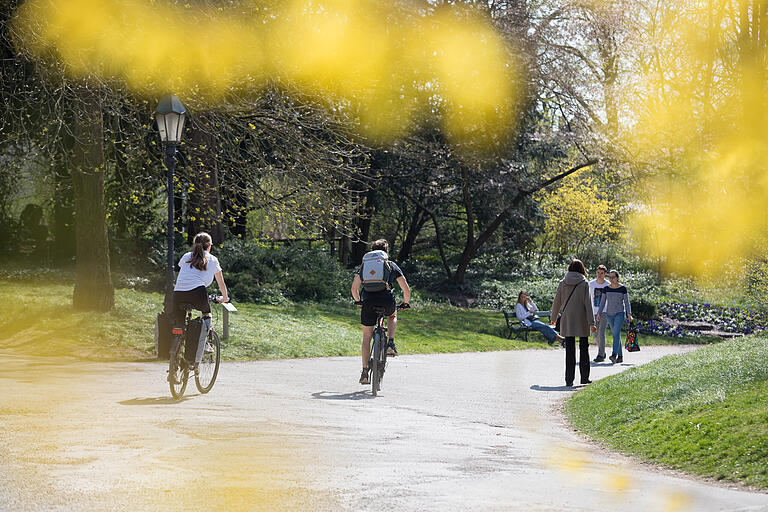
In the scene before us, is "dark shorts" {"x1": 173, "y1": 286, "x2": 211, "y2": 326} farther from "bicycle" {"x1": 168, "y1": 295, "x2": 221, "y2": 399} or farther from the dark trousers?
the dark trousers

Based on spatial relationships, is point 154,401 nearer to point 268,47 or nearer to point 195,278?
point 195,278

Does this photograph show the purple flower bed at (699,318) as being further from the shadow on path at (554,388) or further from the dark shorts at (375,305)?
the dark shorts at (375,305)

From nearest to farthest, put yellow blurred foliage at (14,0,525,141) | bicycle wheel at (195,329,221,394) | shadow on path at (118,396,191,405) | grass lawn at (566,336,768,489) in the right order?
grass lawn at (566,336,768,489) → shadow on path at (118,396,191,405) → bicycle wheel at (195,329,221,394) → yellow blurred foliage at (14,0,525,141)

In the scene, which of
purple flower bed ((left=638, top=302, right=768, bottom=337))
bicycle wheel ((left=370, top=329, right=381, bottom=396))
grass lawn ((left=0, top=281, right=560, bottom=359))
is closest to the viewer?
bicycle wheel ((left=370, top=329, right=381, bottom=396))

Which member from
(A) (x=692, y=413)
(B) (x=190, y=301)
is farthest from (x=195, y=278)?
(A) (x=692, y=413)

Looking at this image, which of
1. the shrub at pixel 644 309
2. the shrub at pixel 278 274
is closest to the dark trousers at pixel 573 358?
the shrub at pixel 278 274

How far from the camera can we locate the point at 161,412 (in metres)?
9.01

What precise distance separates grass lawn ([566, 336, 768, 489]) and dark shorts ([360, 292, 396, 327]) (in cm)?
255

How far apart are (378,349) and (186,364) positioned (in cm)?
243

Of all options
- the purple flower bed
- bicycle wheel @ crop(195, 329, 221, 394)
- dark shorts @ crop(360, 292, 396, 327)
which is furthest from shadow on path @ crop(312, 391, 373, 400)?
the purple flower bed

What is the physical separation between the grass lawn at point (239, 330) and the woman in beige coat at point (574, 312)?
5.67 m

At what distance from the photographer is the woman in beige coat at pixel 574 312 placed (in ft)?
45.5

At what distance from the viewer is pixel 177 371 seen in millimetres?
10375

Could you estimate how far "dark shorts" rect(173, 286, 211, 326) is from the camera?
10344 mm
